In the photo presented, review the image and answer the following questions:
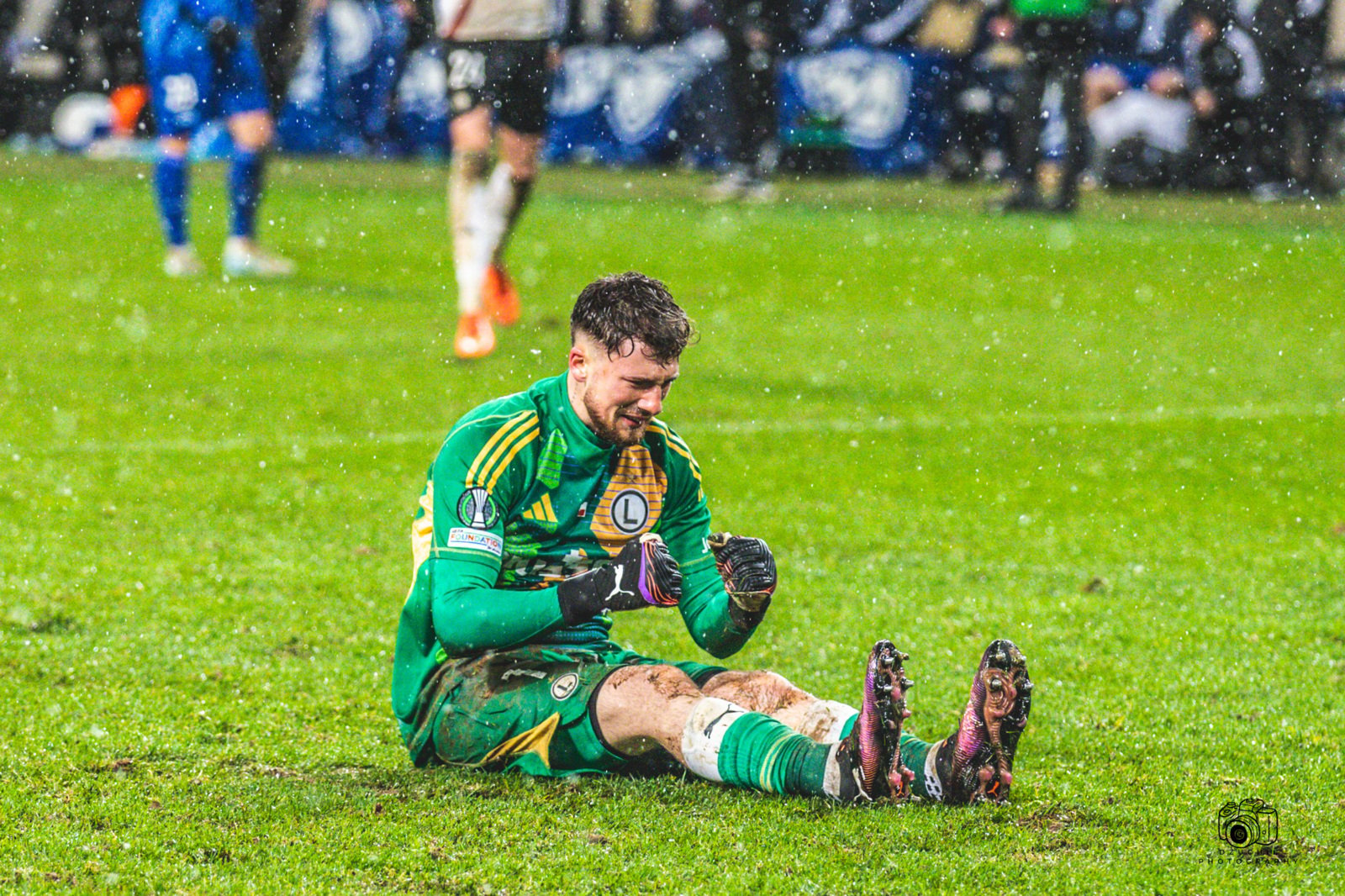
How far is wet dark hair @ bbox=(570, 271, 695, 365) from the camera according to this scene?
359 centimetres

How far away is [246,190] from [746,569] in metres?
8.72

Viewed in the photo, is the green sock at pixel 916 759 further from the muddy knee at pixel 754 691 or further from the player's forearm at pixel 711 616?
the player's forearm at pixel 711 616

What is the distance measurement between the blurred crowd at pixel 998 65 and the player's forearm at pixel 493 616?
1415cm

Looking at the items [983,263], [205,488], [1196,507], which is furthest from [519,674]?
[983,263]

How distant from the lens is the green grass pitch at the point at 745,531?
134 inches

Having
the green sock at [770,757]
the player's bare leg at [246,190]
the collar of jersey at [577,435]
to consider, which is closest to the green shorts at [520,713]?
the green sock at [770,757]

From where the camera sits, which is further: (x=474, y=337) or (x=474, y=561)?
(x=474, y=337)

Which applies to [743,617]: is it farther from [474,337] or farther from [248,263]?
[248,263]

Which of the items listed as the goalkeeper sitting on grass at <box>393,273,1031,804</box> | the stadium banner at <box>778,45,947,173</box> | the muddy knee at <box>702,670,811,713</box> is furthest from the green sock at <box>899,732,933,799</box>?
the stadium banner at <box>778,45,947,173</box>

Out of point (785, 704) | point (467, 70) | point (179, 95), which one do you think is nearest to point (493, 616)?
point (785, 704)

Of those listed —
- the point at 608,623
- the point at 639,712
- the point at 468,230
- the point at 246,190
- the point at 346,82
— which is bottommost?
the point at 639,712

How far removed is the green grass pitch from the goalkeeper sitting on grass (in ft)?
0.33

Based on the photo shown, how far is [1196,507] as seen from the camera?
7000 mm

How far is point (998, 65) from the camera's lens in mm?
19266
